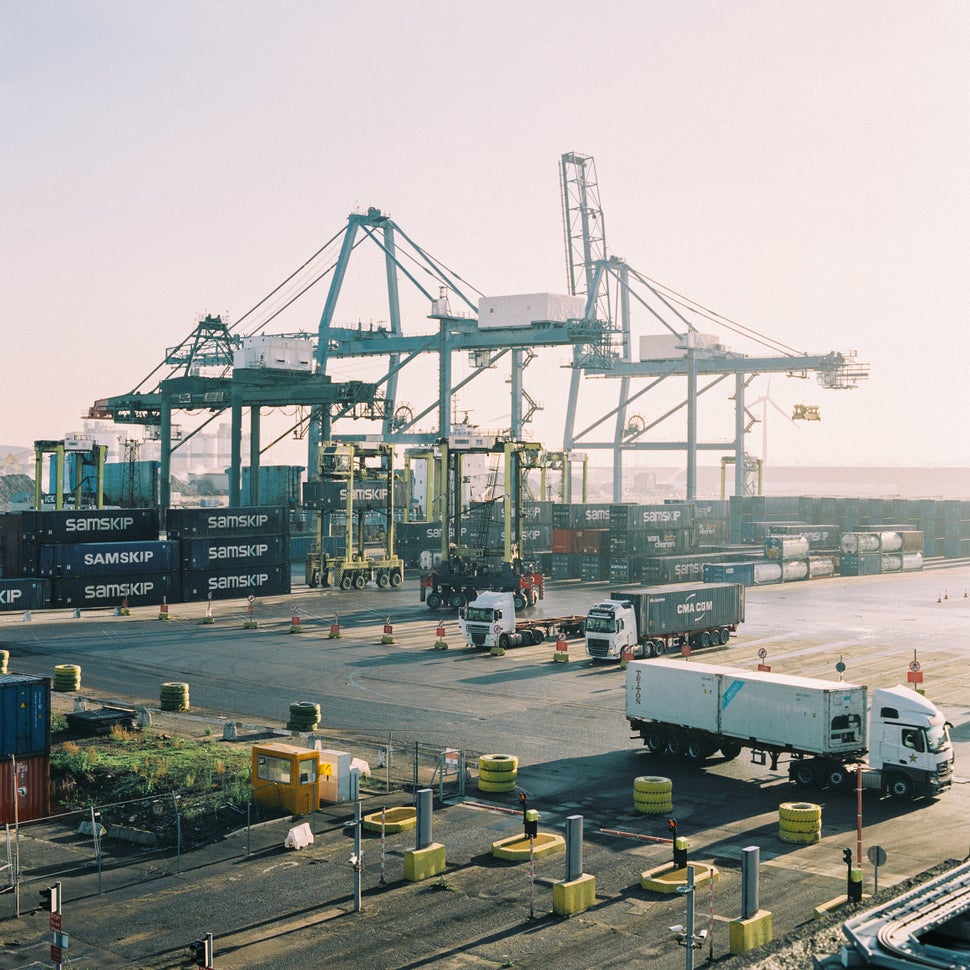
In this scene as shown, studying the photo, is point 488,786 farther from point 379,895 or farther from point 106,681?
point 106,681

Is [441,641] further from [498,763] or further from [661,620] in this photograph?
[498,763]

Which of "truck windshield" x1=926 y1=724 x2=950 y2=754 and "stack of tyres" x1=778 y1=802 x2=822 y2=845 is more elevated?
"truck windshield" x1=926 y1=724 x2=950 y2=754

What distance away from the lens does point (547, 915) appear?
20.2 metres

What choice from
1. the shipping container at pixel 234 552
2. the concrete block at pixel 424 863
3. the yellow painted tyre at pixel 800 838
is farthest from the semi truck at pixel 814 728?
the shipping container at pixel 234 552

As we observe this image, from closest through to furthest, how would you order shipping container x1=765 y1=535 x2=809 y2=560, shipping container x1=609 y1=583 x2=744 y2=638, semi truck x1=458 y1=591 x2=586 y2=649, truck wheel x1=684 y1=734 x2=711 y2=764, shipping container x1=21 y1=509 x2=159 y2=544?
truck wheel x1=684 y1=734 x2=711 y2=764 → shipping container x1=609 y1=583 x2=744 y2=638 → semi truck x1=458 y1=591 x2=586 y2=649 → shipping container x1=21 y1=509 x2=159 y2=544 → shipping container x1=765 y1=535 x2=809 y2=560

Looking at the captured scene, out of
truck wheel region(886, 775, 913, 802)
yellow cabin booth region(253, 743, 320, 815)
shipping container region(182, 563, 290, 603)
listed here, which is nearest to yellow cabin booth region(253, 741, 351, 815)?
yellow cabin booth region(253, 743, 320, 815)

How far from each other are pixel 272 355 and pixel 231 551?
3483 cm

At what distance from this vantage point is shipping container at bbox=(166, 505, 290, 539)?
6059cm

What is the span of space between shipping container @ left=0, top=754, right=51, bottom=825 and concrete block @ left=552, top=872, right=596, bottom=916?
516 inches

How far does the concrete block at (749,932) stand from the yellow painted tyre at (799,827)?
619 centimetres

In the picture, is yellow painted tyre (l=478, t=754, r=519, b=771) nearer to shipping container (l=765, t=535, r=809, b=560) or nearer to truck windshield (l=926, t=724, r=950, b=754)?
truck windshield (l=926, t=724, r=950, b=754)

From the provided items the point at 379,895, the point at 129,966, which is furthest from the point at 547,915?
the point at 129,966

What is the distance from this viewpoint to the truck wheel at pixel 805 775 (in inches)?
1152

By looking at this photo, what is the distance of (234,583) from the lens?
6391 cm
